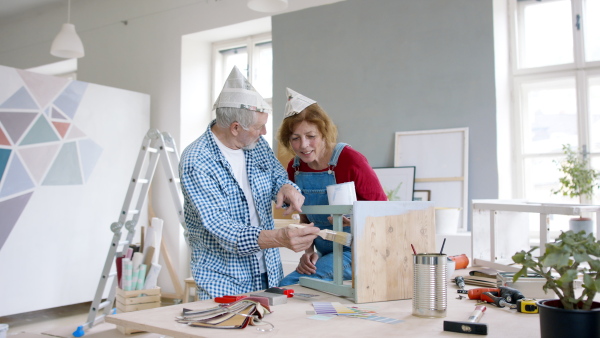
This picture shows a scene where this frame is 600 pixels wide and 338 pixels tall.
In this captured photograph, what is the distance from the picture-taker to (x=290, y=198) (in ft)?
7.23

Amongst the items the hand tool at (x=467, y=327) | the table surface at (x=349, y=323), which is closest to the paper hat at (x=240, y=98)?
the table surface at (x=349, y=323)

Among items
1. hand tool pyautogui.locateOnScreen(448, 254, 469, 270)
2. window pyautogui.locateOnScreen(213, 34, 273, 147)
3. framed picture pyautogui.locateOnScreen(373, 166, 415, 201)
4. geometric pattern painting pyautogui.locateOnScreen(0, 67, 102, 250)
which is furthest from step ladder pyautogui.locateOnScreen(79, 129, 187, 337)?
hand tool pyautogui.locateOnScreen(448, 254, 469, 270)

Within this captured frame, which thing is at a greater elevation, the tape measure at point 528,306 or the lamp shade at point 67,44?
the lamp shade at point 67,44

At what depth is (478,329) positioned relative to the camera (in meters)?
1.30

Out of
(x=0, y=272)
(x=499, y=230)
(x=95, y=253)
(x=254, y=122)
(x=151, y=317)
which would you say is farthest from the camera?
(x=95, y=253)

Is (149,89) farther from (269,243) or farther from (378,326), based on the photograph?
(378,326)

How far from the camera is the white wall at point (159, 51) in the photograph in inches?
246

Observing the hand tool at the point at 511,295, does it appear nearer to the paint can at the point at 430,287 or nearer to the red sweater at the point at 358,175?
the paint can at the point at 430,287

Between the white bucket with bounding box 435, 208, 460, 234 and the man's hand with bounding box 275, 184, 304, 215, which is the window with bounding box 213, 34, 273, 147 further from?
Result: the man's hand with bounding box 275, 184, 304, 215

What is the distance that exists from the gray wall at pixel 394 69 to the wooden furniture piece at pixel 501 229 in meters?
1.91

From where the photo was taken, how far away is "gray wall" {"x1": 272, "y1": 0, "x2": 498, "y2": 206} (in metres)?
4.54

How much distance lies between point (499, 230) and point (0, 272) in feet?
14.2

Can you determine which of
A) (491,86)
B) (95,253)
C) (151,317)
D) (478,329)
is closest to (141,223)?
(95,253)

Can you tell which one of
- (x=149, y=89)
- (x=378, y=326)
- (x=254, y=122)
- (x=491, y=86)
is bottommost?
(x=378, y=326)
